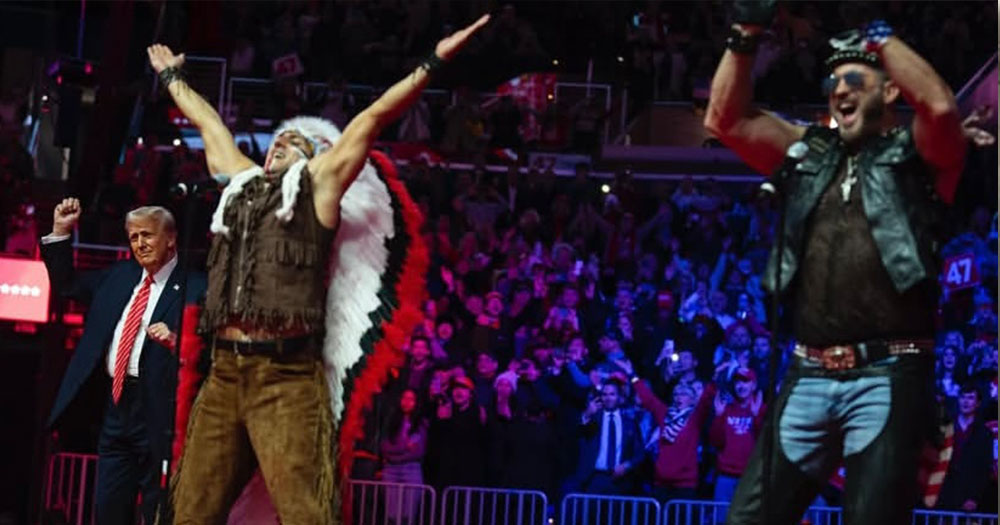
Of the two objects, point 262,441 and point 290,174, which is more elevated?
point 290,174

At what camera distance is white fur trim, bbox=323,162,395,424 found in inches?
259

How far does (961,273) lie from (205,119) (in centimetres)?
918

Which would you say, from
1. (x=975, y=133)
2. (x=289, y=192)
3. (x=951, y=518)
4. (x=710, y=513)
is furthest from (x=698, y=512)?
(x=975, y=133)

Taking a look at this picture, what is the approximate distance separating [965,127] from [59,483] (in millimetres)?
7417

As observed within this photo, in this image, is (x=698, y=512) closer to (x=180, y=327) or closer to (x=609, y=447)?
(x=609, y=447)

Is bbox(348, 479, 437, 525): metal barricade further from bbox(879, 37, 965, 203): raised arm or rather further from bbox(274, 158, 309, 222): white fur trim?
bbox(879, 37, 965, 203): raised arm

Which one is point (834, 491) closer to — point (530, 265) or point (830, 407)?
point (530, 265)

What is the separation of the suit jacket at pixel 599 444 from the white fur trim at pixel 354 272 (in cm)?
515

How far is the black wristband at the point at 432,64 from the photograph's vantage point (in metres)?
6.38

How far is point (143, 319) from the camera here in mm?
7734

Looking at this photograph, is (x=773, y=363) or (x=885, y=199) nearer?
(x=773, y=363)

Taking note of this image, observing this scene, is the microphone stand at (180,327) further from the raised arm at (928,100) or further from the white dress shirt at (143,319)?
the raised arm at (928,100)

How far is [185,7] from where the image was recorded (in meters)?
15.9

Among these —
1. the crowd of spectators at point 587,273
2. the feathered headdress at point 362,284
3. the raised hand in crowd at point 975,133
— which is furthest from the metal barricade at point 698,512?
the raised hand in crowd at point 975,133
